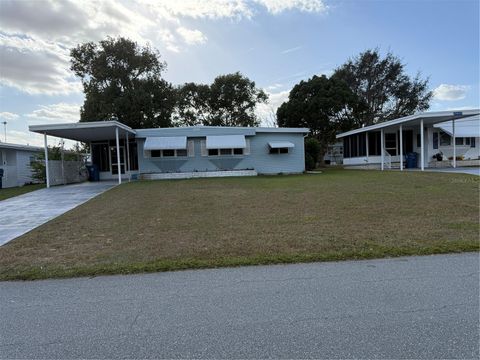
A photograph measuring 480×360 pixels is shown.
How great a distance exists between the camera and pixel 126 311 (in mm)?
3246

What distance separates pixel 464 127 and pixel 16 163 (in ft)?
108

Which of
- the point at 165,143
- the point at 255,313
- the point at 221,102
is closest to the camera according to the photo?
the point at 255,313

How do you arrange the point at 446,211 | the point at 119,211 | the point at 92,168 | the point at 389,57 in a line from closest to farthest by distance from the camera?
the point at 446,211
the point at 119,211
the point at 92,168
the point at 389,57

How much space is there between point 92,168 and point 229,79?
20.2m

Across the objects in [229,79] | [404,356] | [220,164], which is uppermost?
[229,79]

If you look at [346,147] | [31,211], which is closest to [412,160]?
[346,147]

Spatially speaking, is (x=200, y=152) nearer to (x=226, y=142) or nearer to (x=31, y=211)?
(x=226, y=142)

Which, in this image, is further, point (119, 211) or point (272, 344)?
point (119, 211)

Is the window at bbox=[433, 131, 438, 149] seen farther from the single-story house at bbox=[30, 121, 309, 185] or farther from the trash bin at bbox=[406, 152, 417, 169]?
the single-story house at bbox=[30, 121, 309, 185]

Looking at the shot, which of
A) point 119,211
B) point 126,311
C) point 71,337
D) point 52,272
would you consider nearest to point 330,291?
point 126,311

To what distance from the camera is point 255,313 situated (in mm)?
3137

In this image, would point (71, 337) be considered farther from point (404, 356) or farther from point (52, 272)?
point (404, 356)

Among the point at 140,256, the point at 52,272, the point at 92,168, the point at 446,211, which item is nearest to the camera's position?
the point at 52,272

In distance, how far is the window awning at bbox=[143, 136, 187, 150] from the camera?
20.4 metres
